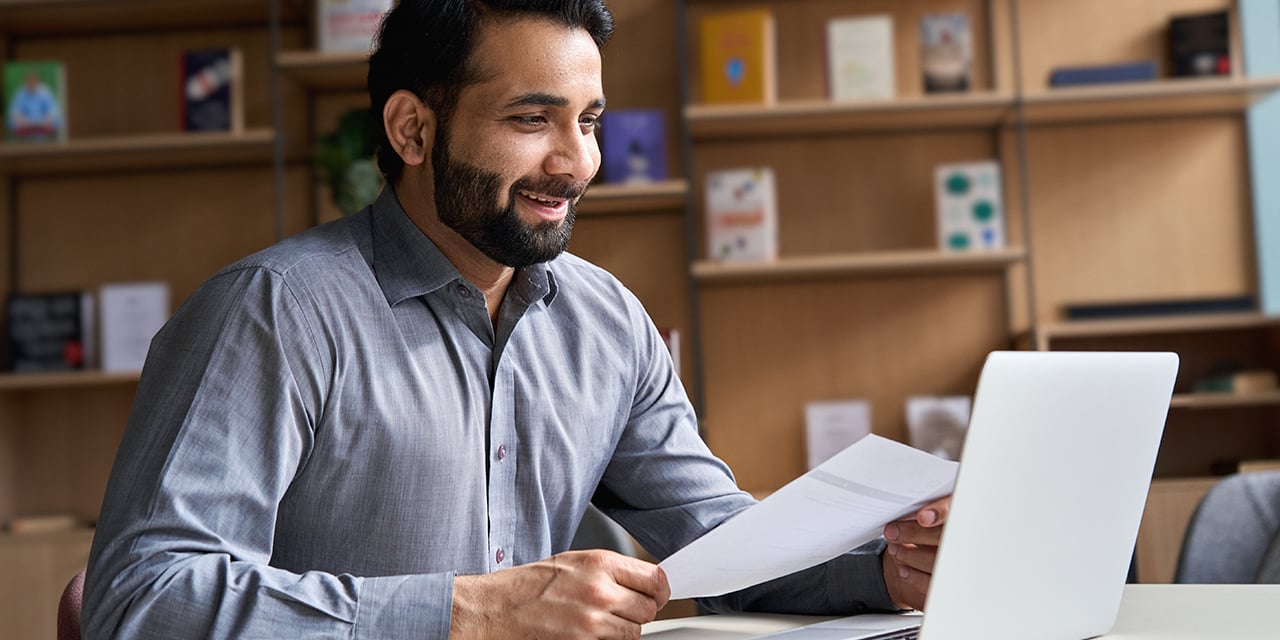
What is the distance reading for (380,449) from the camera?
1168 mm

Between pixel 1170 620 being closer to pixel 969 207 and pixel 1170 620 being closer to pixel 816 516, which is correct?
pixel 816 516

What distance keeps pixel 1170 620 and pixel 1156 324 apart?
2147 mm

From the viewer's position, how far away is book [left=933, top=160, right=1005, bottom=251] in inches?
124

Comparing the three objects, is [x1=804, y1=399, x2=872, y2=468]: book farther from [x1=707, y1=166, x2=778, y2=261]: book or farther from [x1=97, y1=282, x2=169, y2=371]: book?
[x1=97, y1=282, x2=169, y2=371]: book

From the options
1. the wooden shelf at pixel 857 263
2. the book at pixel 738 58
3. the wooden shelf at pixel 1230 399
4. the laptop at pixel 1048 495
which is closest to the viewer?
the laptop at pixel 1048 495

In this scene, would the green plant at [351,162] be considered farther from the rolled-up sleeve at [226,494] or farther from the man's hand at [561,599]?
the man's hand at [561,599]

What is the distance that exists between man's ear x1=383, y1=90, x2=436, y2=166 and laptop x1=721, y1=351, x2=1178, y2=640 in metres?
0.78

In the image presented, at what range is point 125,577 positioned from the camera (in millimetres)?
969

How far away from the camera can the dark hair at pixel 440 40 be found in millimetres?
1320

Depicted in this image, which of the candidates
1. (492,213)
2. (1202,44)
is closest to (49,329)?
(492,213)

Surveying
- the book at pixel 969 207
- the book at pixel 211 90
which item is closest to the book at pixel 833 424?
the book at pixel 969 207

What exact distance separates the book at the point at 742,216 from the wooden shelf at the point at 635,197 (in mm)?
101

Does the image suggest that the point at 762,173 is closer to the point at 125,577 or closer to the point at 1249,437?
the point at 1249,437

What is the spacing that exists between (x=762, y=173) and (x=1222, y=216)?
1240 millimetres
